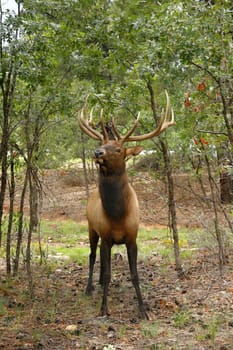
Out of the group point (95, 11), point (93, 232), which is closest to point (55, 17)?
point (95, 11)

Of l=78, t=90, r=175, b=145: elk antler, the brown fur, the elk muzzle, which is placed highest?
l=78, t=90, r=175, b=145: elk antler

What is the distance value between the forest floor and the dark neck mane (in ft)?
4.28

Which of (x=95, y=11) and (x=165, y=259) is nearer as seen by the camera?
(x=95, y=11)

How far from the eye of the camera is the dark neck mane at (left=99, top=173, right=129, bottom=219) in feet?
21.8

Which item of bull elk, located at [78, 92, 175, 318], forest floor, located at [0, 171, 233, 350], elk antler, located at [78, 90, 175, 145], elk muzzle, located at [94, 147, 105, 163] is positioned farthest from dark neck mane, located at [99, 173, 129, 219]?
forest floor, located at [0, 171, 233, 350]

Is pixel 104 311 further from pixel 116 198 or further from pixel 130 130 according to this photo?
pixel 130 130

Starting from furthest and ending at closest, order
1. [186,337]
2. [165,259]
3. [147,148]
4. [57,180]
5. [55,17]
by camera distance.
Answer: [57,180], [147,148], [165,259], [55,17], [186,337]

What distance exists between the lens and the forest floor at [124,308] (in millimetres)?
5570

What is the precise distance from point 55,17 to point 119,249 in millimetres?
5608

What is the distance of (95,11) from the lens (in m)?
7.66

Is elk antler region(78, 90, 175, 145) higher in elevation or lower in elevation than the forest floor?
higher

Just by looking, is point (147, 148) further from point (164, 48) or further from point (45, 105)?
point (164, 48)

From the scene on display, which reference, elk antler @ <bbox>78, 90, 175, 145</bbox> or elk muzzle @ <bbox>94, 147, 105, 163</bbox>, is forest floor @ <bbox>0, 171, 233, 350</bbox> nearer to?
elk muzzle @ <bbox>94, 147, 105, 163</bbox>

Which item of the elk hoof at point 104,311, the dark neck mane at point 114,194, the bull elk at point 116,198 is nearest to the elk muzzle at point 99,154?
the bull elk at point 116,198
